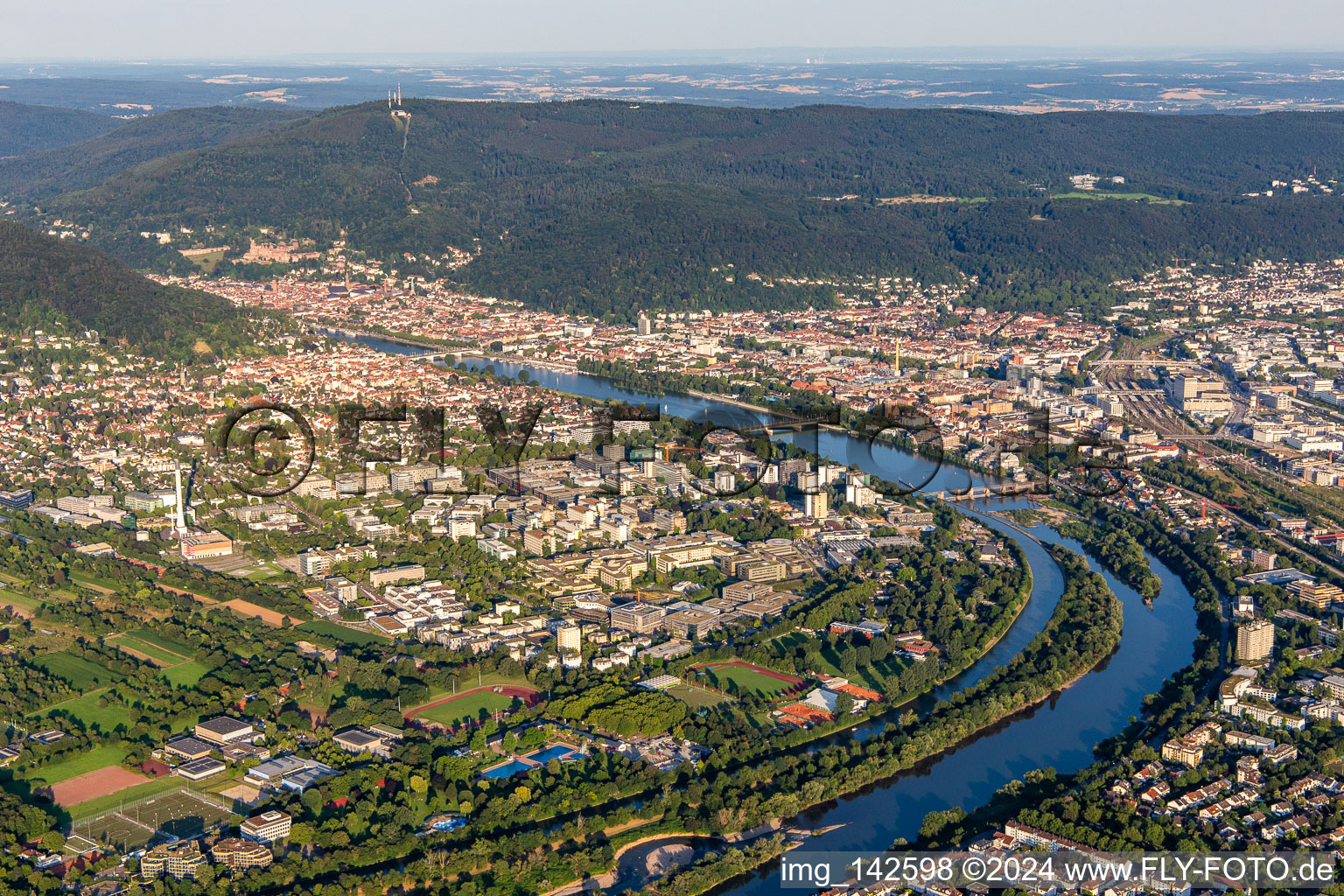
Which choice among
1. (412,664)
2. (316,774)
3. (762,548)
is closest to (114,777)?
(316,774)

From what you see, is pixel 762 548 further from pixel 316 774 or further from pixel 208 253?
pixel 208 253

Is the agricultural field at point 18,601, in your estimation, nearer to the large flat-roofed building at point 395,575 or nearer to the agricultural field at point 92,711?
the agricultural field at point 92,711

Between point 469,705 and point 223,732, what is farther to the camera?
point 469,705

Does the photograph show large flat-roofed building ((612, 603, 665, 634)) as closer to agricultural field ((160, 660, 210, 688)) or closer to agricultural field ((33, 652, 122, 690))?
agricultural field ((160, 660, 210, 688))

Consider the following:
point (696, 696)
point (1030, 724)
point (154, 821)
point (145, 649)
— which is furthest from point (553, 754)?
point (145, 649)

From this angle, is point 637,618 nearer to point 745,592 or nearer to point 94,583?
point 745,592

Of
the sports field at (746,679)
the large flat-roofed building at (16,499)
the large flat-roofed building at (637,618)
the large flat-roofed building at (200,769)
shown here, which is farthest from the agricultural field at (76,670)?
the large flat-roofed building at (16,499)

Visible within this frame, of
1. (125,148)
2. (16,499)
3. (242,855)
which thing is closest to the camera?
(242,855)
